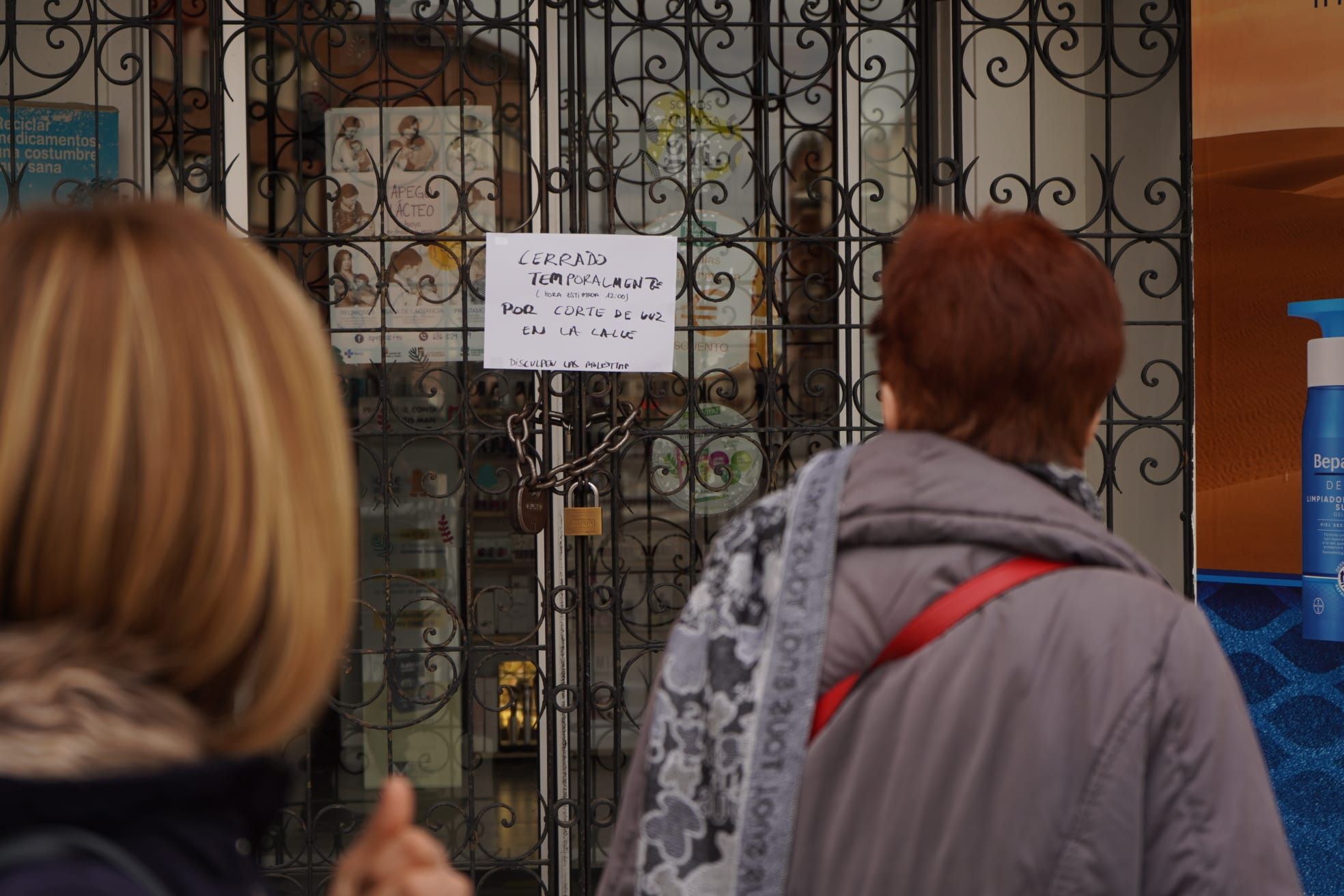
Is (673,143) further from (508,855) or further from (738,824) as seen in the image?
(738,824)

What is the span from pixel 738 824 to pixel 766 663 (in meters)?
0.17

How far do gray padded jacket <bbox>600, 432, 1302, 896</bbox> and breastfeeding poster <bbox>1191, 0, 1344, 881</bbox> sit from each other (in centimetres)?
223

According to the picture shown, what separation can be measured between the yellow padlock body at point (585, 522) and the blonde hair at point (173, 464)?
2345 mm

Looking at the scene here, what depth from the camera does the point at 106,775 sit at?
2.21 ft

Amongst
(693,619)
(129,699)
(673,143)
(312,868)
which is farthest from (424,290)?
(129,699)

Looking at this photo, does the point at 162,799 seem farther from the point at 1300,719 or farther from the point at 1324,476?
the point at 1300,719

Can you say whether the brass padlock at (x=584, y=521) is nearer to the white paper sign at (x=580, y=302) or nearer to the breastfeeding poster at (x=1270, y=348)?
the white paper sign at (x=580, y=302)

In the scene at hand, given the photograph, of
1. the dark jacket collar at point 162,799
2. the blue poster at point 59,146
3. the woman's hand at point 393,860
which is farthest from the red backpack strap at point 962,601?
the blue poster at point 59,146

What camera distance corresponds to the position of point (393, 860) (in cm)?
83

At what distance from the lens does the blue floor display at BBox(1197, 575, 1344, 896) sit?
10.4ft

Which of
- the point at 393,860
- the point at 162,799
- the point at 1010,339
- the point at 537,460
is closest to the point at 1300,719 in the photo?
the point at 537,460

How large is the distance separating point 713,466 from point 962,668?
2.33 m

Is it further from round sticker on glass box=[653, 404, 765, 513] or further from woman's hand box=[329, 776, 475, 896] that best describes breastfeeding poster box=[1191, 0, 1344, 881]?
woman's hand box=[329, 776, 475, 896]

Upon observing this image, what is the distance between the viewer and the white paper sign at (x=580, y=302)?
316 centimetres
